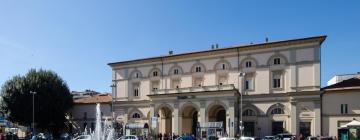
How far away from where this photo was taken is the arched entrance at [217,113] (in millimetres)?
51062

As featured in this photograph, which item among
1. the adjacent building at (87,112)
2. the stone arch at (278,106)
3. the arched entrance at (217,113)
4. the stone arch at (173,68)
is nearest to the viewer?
the stone arch at (278,106)

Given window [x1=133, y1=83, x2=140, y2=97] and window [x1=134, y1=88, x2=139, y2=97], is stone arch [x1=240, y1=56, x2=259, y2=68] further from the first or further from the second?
window [x1=134, y1=88, x2=139, y2=97]

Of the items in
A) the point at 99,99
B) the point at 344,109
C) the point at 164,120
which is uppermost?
the point at 99,99

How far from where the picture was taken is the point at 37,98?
58406 mm

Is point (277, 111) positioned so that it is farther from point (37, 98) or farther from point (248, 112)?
point (37, 98)

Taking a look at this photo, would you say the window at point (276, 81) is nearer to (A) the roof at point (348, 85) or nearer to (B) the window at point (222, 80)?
(A) the roof at point (348, 85)

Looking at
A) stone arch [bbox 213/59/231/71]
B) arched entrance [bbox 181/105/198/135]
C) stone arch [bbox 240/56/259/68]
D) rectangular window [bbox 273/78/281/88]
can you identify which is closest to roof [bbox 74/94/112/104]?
arched entrance [bbox 181/105/198/135]

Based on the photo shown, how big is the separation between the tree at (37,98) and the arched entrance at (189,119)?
1860cm

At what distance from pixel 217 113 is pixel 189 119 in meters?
3.99

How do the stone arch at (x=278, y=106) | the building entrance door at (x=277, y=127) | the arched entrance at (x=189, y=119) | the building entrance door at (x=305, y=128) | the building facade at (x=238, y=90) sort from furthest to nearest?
the arched entrance at (x=189, y=119)
the building entrance door at (x=277, y=127)
the stone arch at (x=278, y=106)
the building facade at (x=238, y=90)
the building entrance door at (x=305, y=128)

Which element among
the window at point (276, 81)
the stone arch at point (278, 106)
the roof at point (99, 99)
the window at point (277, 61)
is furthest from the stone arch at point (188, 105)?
the roof at point (99, 99)

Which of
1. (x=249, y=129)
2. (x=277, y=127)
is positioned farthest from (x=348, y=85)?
(x=249, y=129)

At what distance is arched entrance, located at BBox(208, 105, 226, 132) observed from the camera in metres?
51.1

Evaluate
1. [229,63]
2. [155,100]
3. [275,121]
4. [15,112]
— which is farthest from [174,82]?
[15,112]
